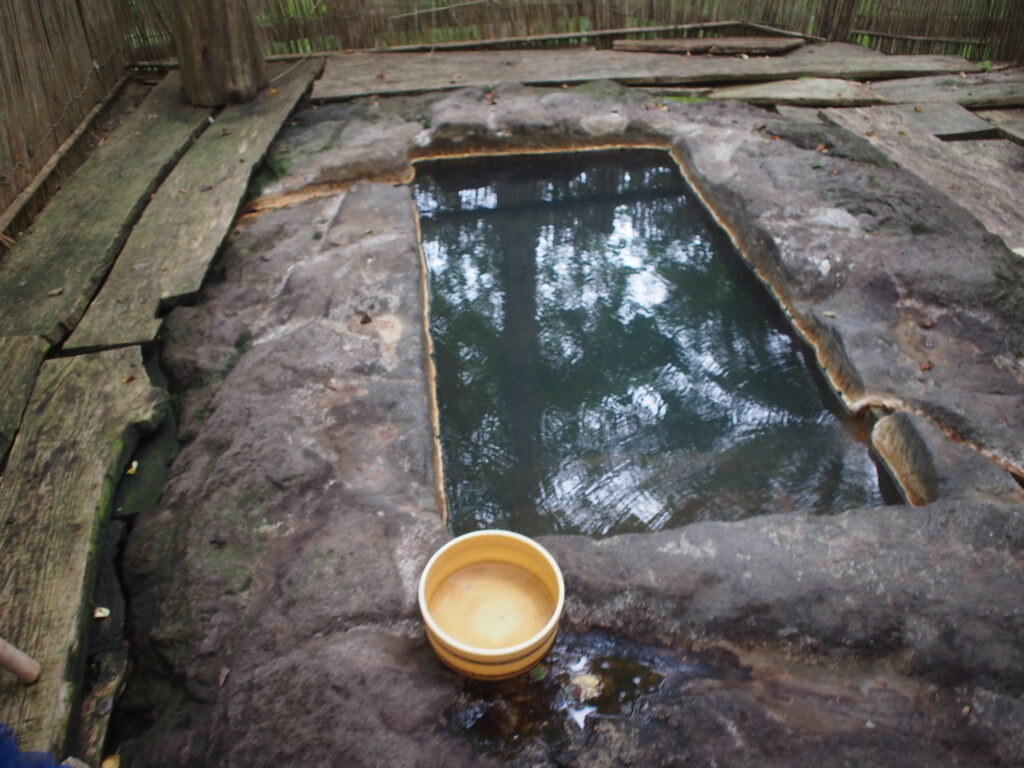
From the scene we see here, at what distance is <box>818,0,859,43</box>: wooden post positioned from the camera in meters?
6.11

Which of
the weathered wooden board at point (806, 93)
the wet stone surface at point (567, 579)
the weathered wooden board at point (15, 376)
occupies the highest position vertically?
the weathered wooden board at point (806, 93)

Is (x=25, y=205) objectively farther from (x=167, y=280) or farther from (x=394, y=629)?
(x=394, y=629)

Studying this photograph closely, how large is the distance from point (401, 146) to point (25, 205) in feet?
6.80

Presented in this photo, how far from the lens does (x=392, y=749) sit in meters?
1.48

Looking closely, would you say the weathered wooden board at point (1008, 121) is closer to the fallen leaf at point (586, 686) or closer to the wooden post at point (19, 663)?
the fallen leaf at point (586, 686)

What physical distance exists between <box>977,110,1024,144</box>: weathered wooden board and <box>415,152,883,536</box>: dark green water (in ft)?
7.33

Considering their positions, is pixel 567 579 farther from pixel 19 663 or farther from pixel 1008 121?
pixel 1008 121

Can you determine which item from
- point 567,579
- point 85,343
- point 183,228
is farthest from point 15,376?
point 567,579

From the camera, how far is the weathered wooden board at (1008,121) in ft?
15.2

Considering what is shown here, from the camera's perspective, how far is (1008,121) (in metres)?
4.88

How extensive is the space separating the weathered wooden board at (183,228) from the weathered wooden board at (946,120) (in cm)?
433

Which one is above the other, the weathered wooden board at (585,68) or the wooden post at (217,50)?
the wooden post at (217,50)

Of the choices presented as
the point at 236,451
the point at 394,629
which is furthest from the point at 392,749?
the point at 236,451

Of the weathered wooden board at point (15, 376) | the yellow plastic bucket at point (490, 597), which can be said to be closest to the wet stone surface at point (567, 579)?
the yellow plastic bucket at point (490, 597)
